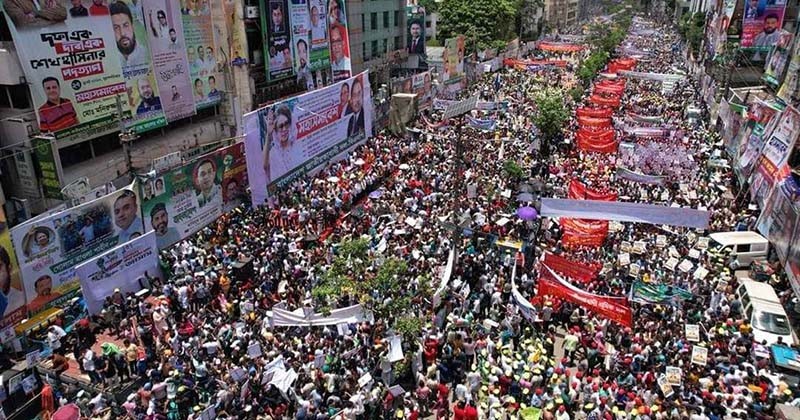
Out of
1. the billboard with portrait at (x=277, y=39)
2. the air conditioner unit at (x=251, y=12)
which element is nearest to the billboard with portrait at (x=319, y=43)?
the billboard with portrait at (x=277, y=39)

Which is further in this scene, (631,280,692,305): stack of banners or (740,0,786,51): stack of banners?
(740,0,786,51): stack of banners

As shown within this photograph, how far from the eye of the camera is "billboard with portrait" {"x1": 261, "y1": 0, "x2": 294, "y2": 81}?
30.8 m

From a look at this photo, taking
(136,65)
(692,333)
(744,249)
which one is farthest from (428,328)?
(136,65)

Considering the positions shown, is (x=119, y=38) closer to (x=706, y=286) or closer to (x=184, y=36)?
(x=184, y=36)

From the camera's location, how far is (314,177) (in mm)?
26406

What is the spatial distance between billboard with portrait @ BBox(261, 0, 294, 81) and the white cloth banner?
20.9 metres

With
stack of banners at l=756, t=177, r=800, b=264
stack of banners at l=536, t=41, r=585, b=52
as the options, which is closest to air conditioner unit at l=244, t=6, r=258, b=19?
stack of banners at l=756, t=177, r=800, b=264

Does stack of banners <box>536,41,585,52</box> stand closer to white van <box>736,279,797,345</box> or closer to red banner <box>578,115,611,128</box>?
red banner <box>578,115,611,128</box>

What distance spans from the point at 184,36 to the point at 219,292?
14.1 metres

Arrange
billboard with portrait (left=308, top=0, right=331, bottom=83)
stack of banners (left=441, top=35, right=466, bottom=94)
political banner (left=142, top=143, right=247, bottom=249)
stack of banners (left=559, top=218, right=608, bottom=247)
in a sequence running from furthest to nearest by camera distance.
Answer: stack of banners (left=441, top=35, right=466, bottom=94) → billboard with portrait (left=308, top=0, right=331, bottom=83) → stack of banners (left=559, top=218, right=608, bottom=247) → political banner (left=142, top=143, right=247, bottom=249)

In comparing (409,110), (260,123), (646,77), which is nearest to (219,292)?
(260,123)

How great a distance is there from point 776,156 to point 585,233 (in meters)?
8.72

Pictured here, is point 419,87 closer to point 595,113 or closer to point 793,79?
point 595,113

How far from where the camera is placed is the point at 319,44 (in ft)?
118
